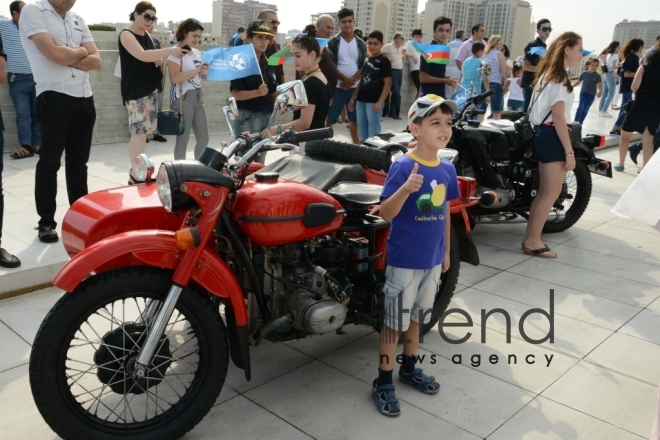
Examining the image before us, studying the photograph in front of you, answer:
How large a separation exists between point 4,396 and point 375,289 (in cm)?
190

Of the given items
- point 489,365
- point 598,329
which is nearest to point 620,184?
point 598,329

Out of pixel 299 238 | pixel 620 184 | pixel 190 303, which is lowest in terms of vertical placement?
pixel 620 184

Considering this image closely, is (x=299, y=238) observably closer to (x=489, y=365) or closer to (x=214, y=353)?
(x=214, y=353)

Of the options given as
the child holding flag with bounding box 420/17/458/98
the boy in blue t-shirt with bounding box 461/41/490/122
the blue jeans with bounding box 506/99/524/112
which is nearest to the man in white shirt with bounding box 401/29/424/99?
the blue jeans with bounding box 506/99/524/112

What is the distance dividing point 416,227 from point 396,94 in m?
11.1

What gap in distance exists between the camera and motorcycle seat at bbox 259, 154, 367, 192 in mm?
3398

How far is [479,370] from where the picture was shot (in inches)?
140

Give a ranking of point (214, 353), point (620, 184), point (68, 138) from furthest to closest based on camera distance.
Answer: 1. point (620, 184)
2. point (68, 138)
3. point (214, 353)

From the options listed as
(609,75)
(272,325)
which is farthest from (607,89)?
(272,325)

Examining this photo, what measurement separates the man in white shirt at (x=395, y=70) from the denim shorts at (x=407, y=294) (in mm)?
→ 9766

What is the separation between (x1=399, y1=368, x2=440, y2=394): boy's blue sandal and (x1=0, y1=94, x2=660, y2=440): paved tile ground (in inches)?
1.6

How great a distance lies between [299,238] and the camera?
9.73 ft

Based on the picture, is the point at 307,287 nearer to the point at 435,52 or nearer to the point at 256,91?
the point at 256,91

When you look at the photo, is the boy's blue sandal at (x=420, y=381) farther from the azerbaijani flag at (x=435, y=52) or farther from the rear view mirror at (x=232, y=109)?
the azerbaijani flag at (x=435, y=52)
